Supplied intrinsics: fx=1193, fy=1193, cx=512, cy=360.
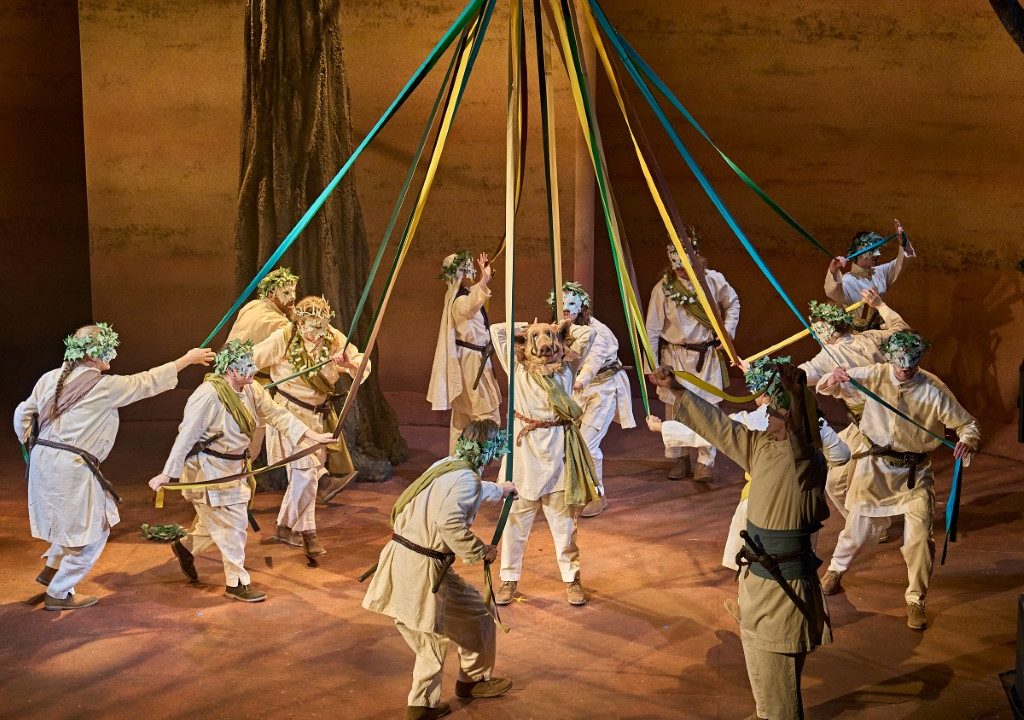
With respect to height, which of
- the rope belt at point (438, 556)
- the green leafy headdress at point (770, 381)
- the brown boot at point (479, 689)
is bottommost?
the brown boot at point (479, 689)

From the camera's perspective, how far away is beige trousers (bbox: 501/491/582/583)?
6801 mm

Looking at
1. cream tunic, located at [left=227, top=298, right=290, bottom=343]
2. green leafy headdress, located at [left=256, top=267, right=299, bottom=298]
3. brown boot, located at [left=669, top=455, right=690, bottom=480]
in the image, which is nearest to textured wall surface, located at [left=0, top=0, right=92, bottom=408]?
cream tunic, located at [left=227, top=298, right=290, bottom=343]

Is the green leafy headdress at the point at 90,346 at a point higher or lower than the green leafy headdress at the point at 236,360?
higher

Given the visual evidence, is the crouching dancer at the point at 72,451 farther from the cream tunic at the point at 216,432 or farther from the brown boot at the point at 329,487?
the brown boot at the point at 329,487

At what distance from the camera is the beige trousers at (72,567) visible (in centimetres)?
664

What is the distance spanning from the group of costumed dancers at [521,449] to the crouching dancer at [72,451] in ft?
0.04

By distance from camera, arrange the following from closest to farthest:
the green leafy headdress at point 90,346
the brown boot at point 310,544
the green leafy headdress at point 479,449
→ the green leafy headdress at point 479,449 → the green leafy headdress at point 90,346 → the brown boot at point 310,544

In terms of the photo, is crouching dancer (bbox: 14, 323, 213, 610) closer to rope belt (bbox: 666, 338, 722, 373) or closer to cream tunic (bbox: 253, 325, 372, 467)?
cream tunic (bbox: 253, 325, 372, 467)

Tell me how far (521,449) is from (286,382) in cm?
175

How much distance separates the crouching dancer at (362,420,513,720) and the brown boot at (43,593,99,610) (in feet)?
7.03

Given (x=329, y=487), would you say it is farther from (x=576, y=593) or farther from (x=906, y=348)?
(x=906, y=348)

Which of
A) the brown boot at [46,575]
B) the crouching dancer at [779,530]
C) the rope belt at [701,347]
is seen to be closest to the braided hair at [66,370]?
the brown boot at [46,575]

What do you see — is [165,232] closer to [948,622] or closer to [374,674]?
[374,674]

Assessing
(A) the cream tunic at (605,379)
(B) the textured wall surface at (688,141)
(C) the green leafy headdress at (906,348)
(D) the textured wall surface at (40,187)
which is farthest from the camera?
(D) the textured wall surface at (40,187)
